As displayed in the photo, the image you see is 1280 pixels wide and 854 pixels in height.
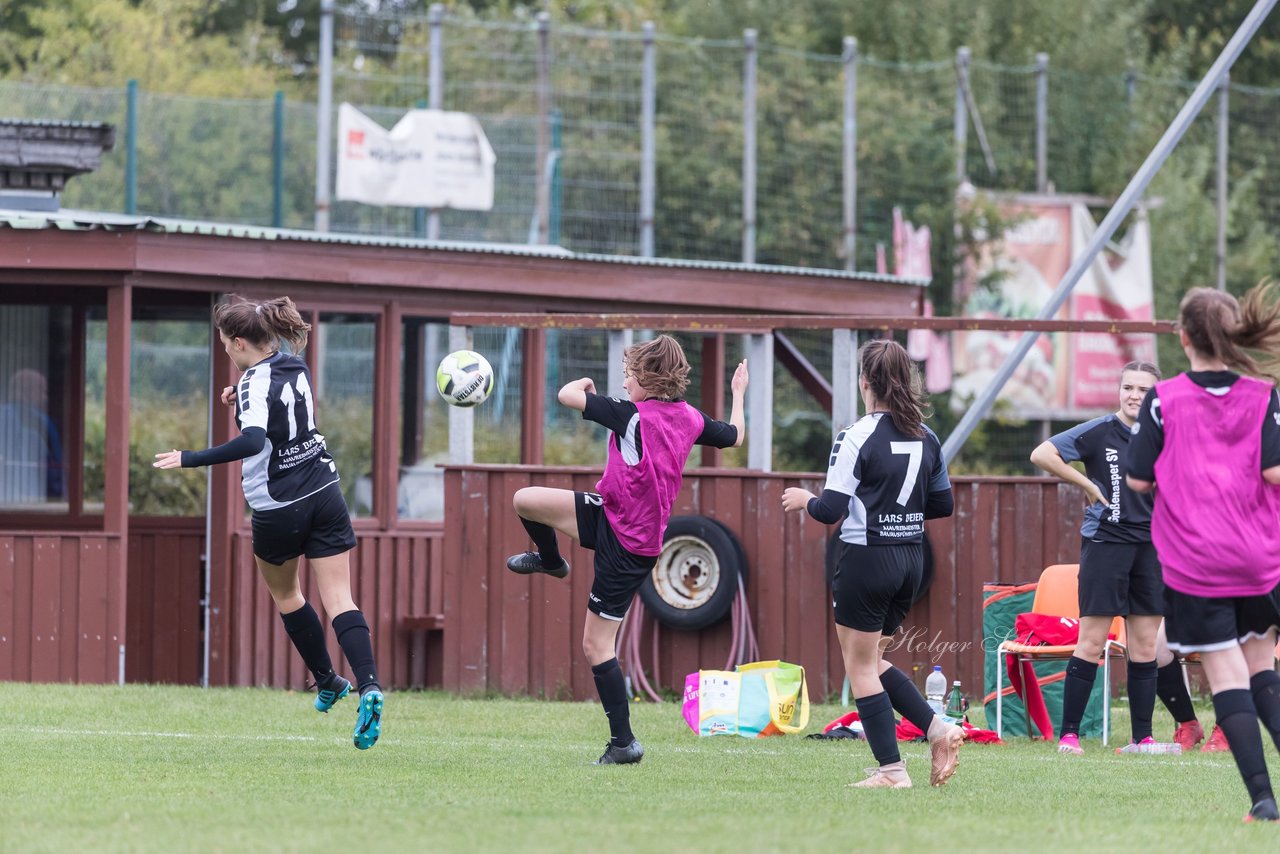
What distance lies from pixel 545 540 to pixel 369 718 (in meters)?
1.23

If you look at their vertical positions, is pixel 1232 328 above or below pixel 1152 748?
above

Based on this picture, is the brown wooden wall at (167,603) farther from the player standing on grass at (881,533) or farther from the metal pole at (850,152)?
the metal pole at (850,152)

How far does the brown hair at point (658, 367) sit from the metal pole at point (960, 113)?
1842 centimetres

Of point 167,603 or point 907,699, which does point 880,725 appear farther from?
point 167,603

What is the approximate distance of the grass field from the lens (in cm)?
603

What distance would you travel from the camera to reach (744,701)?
9.75 meters

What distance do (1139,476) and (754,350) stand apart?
642 centimetres

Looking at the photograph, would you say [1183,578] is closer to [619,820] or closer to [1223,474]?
[1223,474]

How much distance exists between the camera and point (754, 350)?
12945mm

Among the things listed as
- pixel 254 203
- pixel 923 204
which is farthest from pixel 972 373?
pixel 254 203

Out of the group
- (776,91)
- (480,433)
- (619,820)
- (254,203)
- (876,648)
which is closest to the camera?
(619,820)

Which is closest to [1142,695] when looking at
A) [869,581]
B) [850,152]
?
[869,581]

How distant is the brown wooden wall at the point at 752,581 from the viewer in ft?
38.3

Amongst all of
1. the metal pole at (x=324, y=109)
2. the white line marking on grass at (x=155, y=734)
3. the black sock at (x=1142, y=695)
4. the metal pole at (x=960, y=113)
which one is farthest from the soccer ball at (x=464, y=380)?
the metal pole at (x=960, y=113)
